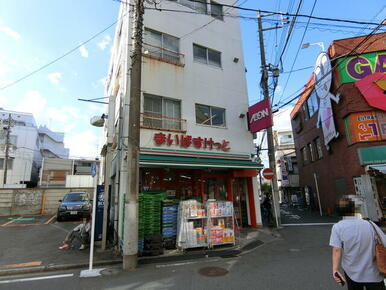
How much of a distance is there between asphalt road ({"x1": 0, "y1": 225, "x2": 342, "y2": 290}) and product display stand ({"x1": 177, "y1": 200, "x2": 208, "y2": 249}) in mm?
1007

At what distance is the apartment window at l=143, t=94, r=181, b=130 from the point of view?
9766 mm

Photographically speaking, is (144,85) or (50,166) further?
(50,166)

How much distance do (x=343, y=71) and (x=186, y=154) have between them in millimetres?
11228

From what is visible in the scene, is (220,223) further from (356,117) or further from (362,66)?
(362,66)

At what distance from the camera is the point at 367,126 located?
1274cm

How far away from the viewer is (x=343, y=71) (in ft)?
44.2

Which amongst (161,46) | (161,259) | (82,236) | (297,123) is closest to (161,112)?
(161,46)

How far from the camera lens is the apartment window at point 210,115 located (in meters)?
11.1

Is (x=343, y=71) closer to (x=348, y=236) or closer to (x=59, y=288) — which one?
(x=348, y=236)

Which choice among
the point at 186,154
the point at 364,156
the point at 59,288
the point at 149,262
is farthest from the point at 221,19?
the point at 59,288

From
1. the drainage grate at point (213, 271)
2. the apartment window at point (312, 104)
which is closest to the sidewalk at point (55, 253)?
the drainage grate at point (213, 271)

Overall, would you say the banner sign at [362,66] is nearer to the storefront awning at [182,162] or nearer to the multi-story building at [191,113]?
the multi-story building at [191,113]

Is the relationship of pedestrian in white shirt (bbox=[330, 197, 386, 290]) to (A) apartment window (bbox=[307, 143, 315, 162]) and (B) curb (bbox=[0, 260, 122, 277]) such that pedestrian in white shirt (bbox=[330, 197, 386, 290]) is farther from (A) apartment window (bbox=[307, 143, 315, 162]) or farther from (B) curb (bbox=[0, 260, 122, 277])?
(A) apartment window (bbox=[307, 143, 315, 162])

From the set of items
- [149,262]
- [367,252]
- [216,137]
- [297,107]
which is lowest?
[149,262]
